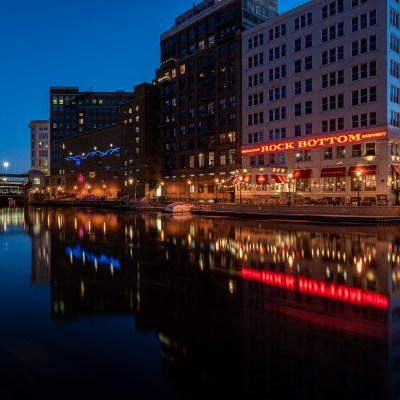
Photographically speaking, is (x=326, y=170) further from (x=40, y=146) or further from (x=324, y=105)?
(x=40, y=146)

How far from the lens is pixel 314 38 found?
59.2 metres

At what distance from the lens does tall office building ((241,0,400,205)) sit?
50.6 meters

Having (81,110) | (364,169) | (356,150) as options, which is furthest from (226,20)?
(81,110)

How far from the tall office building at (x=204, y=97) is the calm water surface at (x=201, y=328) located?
58598mm

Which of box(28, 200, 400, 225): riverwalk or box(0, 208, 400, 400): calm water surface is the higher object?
box(28, 200, 400, 225): riverwalk

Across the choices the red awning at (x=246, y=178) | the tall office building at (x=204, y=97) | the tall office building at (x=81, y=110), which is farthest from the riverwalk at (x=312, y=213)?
the tall office building at (x=81, y=110)

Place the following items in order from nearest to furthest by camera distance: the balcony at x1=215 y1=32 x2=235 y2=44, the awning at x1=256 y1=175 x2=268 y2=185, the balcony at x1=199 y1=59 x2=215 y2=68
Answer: the awning at x1=256 y1=175 x2=268 y2=185 → the balcony at x1=215 y1=32 x2=235 y2=44 → the balcony at x1=199 y1=59 x2=215 y2=68

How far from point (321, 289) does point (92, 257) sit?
430 inches

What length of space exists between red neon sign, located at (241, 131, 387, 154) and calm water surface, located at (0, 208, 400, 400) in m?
38.2

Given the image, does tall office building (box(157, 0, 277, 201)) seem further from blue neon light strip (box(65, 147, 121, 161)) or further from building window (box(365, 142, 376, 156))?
blue neon light strip (box(65, 147, 121, 161))

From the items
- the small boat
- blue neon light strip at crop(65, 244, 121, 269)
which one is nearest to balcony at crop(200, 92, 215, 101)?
the small boat

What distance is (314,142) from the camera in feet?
190

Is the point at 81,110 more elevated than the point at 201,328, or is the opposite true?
the point at 81,110

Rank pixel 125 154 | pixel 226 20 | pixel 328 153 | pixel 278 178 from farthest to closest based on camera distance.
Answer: pixel 125 154, pixel 226 20, pixel 278 178, pixel 328 153
